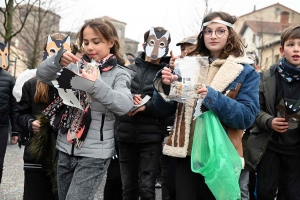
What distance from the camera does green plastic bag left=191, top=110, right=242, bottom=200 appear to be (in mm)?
3221

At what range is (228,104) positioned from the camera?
10.8 feet

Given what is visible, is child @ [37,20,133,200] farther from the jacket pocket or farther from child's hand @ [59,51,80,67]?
the jacket pocket

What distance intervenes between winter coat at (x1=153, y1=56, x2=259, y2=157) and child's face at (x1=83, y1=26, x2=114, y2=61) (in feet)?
1.73

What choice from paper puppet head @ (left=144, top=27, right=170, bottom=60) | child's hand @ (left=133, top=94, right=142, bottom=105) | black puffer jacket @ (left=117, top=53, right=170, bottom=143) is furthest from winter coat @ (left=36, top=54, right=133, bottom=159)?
paper puppet head @ (left=144, top=27, right=170, bottom=60)

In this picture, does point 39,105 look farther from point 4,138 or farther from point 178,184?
point 178,184

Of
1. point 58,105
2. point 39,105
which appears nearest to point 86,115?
point 58,105

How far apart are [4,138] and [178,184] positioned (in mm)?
2977

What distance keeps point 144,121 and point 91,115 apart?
1.39 m

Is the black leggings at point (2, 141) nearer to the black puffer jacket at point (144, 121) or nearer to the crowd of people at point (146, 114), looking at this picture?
the crowd of people at point (146, 114)

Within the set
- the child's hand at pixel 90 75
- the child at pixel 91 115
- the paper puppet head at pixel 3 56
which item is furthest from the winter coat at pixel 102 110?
the paper puppet head at pixel 3 56

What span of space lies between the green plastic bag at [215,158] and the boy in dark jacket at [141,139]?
1.33 meters

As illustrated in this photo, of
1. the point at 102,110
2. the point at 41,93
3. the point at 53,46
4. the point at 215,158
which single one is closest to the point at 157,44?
the point at 53,46

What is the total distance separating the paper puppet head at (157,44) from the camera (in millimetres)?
5281

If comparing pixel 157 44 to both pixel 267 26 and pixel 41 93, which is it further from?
pixel 267 26
